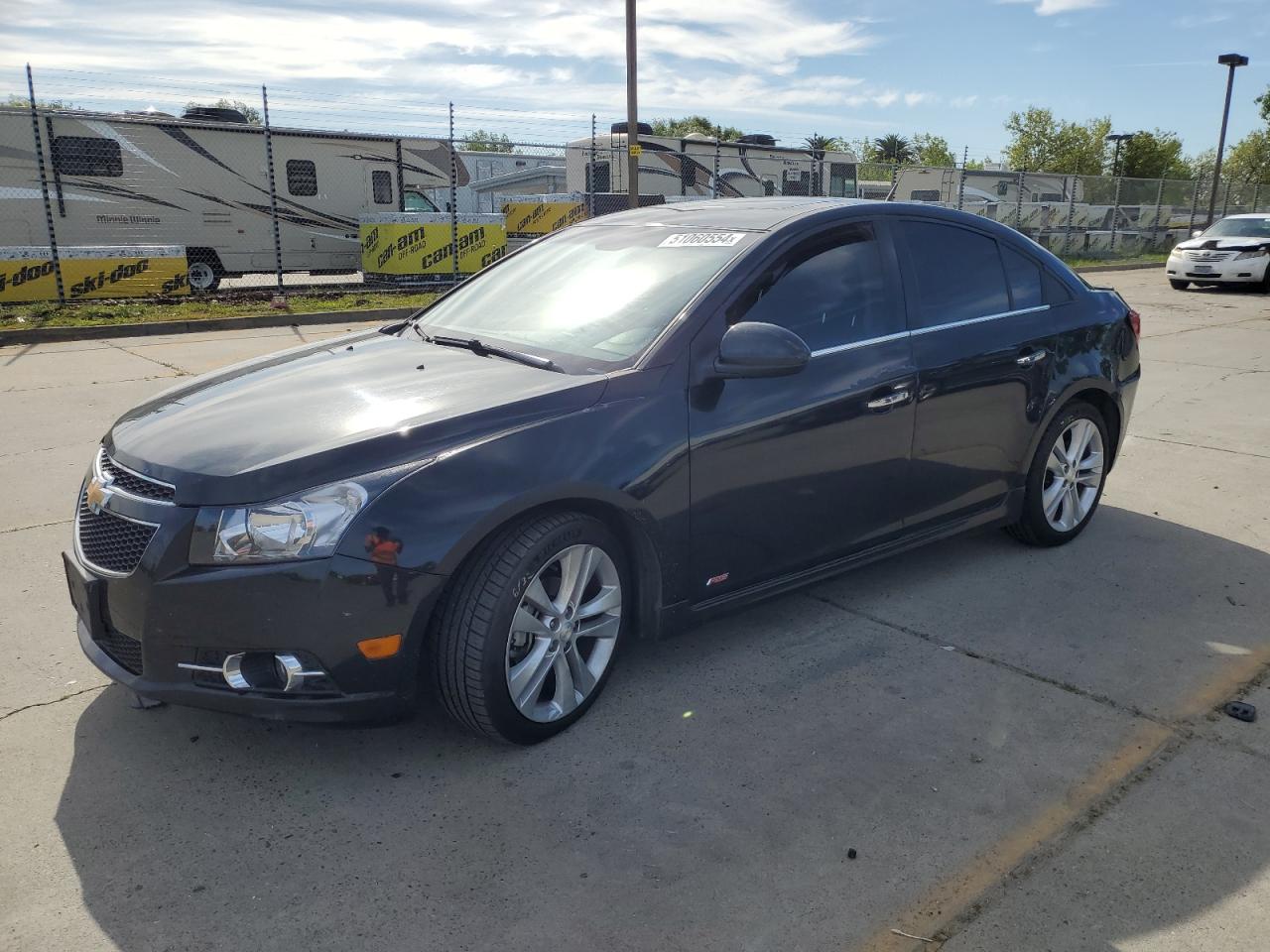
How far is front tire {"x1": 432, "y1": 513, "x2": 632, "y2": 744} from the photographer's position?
9.48ft

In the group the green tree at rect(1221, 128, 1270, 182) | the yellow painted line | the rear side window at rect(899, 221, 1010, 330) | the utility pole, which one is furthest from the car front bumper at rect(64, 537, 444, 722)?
the green tree at rect(1221, 128, 1270, 182)

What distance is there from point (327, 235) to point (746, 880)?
1896 centimetres

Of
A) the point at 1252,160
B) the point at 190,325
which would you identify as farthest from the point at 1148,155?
the point at 190,325

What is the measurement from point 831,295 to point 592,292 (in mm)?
913

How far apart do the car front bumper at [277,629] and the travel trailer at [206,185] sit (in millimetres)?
15750

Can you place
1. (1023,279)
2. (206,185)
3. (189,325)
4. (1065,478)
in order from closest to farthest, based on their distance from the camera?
(1023,279) → (1065,478) → (189,325) → (206,185)

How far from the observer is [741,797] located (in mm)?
2898

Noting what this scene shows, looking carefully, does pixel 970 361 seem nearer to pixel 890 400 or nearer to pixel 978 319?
pixel 978 319

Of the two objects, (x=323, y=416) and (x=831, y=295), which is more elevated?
(x=831, y=295)

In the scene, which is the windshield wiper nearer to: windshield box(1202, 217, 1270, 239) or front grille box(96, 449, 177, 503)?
front grille box(96, 449, 177, 503)

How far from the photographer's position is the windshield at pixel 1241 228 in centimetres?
1914

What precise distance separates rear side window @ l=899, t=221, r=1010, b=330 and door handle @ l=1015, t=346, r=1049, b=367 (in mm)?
230

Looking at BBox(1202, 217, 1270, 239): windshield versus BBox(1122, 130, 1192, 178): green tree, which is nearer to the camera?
BBox(1202, 217, 1270, 239): windshield

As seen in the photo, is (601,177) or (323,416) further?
(601,177)
